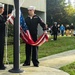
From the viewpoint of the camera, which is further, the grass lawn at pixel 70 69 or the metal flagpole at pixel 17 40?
the grass lawn at pixel 70 69

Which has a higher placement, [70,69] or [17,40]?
[17,40]

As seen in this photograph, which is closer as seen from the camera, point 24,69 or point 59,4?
point 24,69

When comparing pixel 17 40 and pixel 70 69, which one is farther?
pixel 70 69

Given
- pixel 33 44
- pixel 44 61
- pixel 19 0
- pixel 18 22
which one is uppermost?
pixel 19 0

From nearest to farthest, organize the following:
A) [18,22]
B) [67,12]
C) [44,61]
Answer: [18,22] → [44,61] → [67,12]

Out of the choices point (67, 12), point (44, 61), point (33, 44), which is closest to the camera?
point (33, 44)

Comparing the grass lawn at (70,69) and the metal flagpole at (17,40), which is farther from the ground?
the metal flagpole at (17,40)

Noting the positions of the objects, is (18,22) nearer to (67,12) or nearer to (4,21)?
(4,21)

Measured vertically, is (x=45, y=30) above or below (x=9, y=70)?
above

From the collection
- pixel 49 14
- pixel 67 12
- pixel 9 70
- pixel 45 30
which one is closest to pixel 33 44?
pixel 45 30

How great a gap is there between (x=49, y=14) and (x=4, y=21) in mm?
61948

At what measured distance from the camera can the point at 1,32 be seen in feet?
27.1

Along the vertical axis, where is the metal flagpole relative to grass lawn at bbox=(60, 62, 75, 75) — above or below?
above

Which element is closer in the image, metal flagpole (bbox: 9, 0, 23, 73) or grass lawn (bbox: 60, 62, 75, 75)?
Answer: metal flagpole (bbox: 9, 0, 23, 73)
